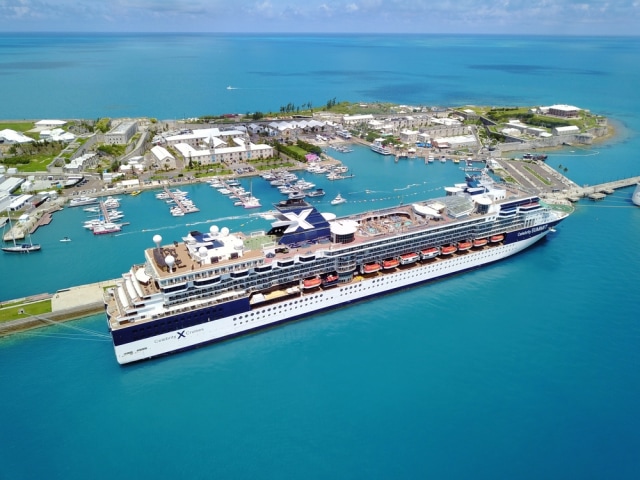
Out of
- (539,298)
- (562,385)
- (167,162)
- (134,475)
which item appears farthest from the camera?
(167,162)

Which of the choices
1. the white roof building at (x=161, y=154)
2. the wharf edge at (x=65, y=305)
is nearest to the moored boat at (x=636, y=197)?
the wharf edge at (x=65, y=305)

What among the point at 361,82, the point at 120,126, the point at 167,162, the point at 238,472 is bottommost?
the point at 238,472

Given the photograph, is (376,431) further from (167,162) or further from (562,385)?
(167,162)

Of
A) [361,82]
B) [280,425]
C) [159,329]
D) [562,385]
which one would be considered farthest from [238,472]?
[361,82]

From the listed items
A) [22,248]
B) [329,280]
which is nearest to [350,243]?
[329,280]

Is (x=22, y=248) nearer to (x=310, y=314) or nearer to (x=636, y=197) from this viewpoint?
(x=310, y=314)

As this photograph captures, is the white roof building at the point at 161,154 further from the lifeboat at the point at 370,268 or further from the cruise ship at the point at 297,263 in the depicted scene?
the lifeboat at the point at 370,268

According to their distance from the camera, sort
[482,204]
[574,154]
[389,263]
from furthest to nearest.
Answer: [574,154], [482,204], [389,263]
